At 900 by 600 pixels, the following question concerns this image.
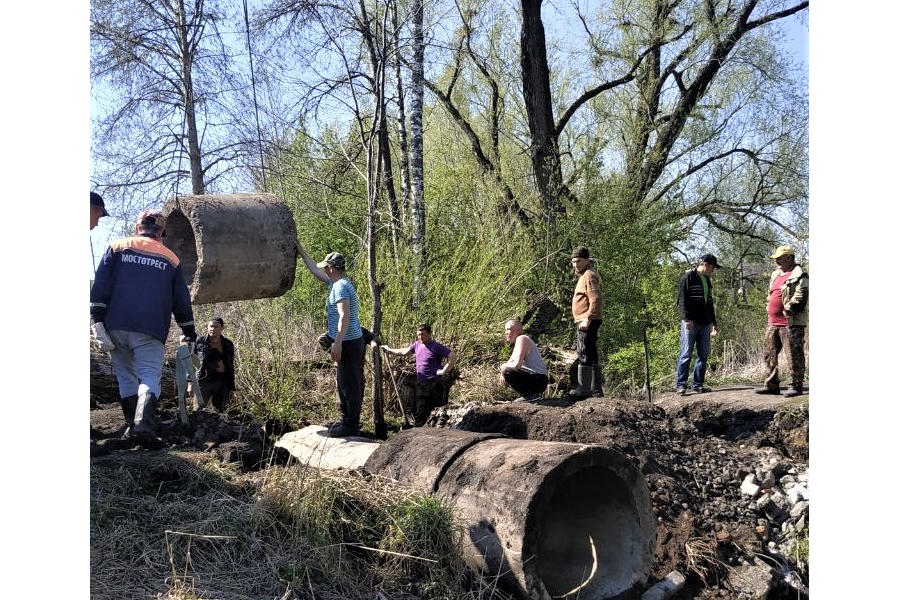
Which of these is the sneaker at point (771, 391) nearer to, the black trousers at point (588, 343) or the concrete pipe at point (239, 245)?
the black trousers at point (588, 343)

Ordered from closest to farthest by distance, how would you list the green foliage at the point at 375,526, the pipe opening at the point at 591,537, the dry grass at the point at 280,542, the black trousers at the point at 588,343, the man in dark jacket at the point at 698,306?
the dry grass at the point at 280,542 → the green foliage at the point at 375,526 → the pipe opening at the point at 591,537 → the black trousers at the point at 588,343 → the man in dark jacket at the point at 698,306

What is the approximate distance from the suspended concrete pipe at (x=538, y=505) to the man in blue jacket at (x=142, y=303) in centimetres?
149

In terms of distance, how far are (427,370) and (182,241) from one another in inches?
123

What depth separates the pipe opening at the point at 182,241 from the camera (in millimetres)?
6102

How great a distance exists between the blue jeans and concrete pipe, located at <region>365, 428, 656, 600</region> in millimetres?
5048

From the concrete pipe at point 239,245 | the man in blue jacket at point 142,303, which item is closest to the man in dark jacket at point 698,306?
the concrete pipe at point 239,245

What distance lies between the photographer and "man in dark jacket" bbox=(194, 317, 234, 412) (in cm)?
809

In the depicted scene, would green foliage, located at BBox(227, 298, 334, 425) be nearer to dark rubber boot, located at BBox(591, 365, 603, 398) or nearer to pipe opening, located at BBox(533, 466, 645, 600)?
dark rubber boot, located at BBox(591, 365, 603, 398)

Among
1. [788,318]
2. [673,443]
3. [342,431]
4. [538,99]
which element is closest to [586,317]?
[788,318]

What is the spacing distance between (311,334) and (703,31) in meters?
10.0

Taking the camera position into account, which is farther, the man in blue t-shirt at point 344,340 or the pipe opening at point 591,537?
the man in blue t-shirt at point 344,340

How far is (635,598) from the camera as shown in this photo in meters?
4.48

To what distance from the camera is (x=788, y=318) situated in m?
8.32

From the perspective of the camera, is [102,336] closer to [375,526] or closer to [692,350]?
[375,526]
